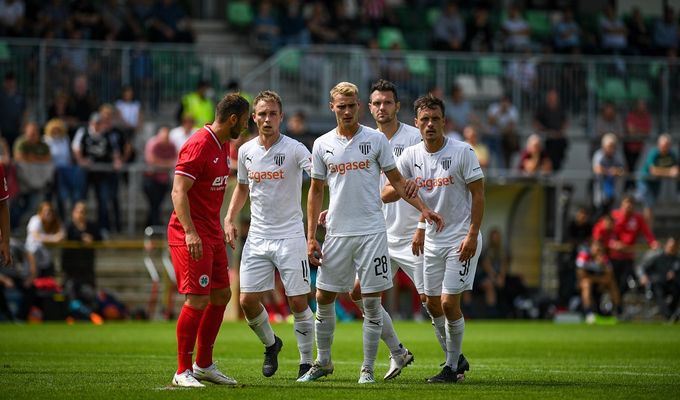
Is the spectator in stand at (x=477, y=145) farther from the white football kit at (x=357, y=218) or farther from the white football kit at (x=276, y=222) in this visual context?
the white football kit at (x=357, y=218)

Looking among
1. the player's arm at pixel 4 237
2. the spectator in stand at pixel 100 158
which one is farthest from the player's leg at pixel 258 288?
the spectator in stand at pixel 100 158

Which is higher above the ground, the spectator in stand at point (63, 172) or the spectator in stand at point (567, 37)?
the spectator in stand at point (567, 37)

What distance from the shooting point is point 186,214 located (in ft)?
36.8

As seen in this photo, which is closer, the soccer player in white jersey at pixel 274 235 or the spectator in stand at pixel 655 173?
the soccer player in white jersey at pixel 274 235

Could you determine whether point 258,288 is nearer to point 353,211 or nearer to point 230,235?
point 230,235

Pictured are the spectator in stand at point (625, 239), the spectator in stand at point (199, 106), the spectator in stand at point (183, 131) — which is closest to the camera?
the spectator in stand at point (183, 131)

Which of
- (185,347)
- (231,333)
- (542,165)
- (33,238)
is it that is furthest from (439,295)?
(542,165)

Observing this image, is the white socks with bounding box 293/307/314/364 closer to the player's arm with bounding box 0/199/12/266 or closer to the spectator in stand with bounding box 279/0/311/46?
the player's arm with bounding box 0/199/12/266

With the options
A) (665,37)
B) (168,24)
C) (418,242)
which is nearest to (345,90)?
(418,242)

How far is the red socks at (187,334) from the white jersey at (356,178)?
1527 millimetres

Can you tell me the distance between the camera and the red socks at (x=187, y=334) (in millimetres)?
11323

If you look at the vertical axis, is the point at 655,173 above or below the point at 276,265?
above

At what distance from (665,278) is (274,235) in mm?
14631

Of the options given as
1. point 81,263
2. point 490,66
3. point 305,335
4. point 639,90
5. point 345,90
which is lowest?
point 81,263
